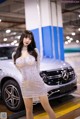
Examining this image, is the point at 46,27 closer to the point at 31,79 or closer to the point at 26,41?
the point at 26,41

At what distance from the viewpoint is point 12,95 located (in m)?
4.83

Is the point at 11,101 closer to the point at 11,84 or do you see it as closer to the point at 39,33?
the point at 11,84

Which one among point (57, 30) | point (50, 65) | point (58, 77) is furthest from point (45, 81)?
point (57, 30)

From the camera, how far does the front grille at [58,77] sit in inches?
188

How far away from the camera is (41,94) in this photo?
10.5 feet

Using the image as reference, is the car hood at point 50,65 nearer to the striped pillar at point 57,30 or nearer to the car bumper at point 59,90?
the car bumper at point 59,90

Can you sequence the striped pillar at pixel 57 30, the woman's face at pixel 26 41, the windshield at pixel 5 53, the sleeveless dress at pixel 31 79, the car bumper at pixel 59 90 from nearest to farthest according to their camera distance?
the sleeveless dress at pixel 31 79 < the woman's face at pixel 26 41 < the car bumper at pixel 59 90 < the windshield at pixel 5 53 < the striped pillar at pixel 57 30

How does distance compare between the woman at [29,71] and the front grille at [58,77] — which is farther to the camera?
the front grille at [58,77]

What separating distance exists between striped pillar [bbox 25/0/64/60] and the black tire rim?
3292mm

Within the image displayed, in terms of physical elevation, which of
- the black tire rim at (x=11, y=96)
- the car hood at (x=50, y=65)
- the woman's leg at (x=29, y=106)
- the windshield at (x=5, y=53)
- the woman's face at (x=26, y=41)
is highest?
the woman's face at (x=26, y=41)

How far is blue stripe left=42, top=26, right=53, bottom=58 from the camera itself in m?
8.08

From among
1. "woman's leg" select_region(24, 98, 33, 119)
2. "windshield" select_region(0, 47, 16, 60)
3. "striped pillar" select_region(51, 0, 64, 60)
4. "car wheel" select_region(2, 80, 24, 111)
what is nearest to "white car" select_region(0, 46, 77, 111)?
"car wheel" select_region(2, 80, 24, 111)

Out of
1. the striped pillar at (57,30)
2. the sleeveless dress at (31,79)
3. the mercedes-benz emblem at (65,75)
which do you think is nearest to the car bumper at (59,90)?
the mercedes-benz emblem at (65,75)

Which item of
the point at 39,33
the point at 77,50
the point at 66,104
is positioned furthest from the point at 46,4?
the point at 77,50
